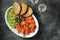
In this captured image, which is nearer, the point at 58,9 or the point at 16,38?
the point at 16,38

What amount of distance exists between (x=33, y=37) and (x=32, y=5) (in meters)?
0.21

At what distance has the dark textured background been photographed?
3.64 feet

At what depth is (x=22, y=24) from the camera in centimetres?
110

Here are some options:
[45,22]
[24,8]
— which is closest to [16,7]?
[24,8]

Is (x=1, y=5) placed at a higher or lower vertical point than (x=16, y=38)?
higher

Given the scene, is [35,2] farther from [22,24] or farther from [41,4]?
[22,24]

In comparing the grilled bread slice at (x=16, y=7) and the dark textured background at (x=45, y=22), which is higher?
the grilled bread slice at (x=16, y=7)

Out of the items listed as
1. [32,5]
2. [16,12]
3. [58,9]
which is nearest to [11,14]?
[16,12]

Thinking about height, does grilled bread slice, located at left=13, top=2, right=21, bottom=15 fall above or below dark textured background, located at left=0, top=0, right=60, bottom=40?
above

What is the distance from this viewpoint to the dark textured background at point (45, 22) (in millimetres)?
1108

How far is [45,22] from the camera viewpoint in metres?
1.17

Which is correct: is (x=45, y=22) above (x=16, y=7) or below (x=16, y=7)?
below

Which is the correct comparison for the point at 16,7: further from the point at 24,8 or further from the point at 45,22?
the point at 45,22

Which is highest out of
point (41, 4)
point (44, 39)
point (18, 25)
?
point (41, 4)
